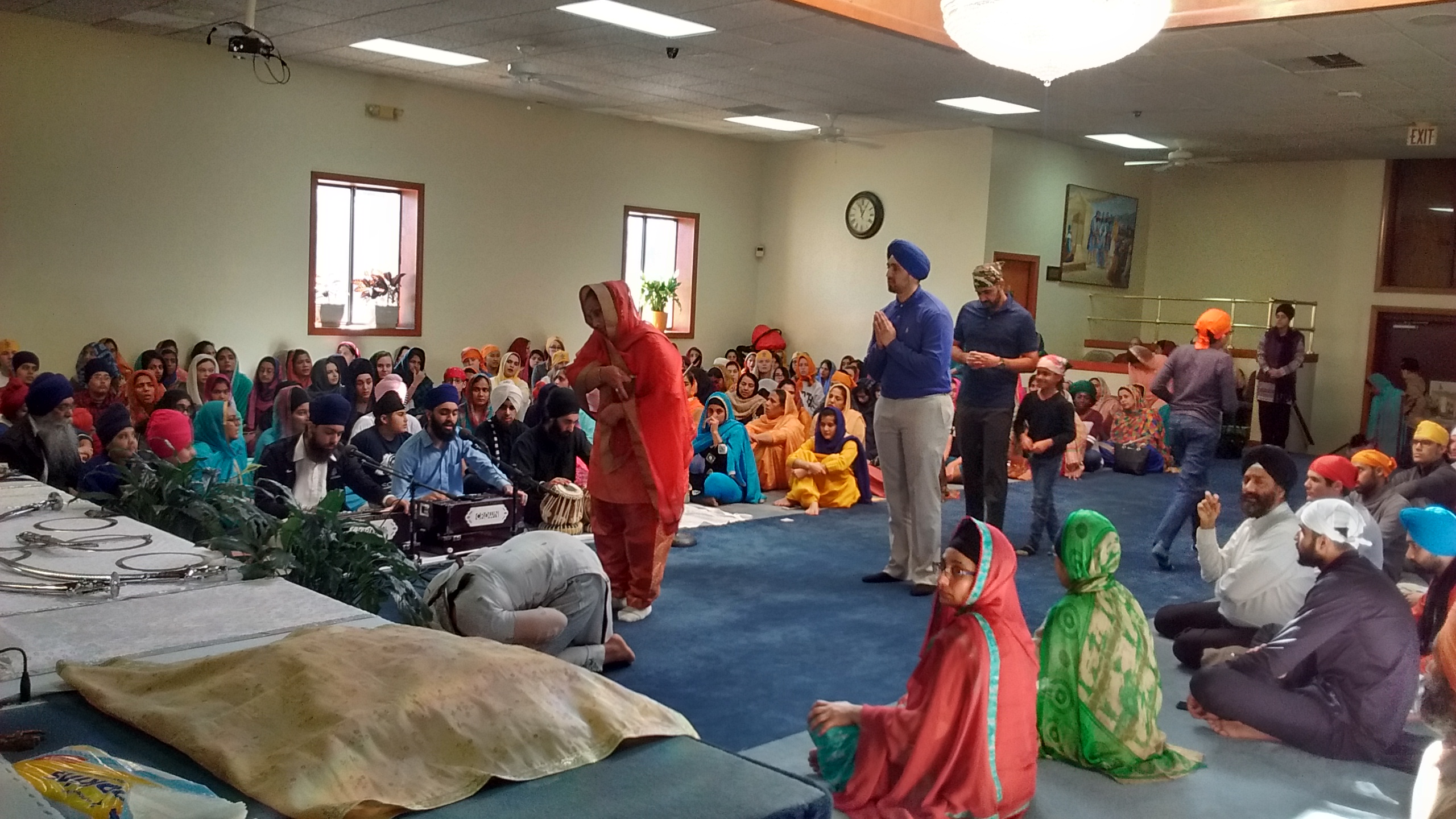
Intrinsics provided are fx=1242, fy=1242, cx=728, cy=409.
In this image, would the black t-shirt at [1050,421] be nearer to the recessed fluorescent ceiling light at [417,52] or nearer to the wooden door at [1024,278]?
the recessed fluorescent ceiling light at [417,52]

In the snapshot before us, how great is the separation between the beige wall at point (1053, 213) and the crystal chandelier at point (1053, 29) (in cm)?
714

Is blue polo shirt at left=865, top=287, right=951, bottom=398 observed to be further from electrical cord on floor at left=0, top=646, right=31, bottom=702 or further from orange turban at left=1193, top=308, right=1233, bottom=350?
electrical cord on floor at left=0, top=646, right=31, bottom=702

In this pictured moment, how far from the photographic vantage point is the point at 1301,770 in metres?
3.52

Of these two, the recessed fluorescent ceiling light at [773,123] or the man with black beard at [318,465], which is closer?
the man with black beard at [318,465]

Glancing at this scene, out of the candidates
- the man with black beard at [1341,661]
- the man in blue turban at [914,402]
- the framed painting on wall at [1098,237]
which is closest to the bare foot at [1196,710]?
the man with black beard at [1341,661]

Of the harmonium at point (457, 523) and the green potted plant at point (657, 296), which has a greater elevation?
the green potted plant at point (657, 296)

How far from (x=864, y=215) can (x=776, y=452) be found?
16.8 ft

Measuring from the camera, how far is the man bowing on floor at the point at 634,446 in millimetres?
4785

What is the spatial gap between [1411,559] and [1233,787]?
1207 millimetres

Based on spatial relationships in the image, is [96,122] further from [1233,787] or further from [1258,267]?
[1258,267]

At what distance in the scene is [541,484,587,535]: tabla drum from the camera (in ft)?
19.9

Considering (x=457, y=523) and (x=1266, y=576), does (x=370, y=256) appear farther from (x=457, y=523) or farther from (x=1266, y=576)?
(x=1266, y=576)

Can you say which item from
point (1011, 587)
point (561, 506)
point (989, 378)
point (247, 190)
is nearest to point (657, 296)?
point (247, 190)

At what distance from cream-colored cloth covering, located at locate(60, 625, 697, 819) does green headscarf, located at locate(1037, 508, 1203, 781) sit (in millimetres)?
1440
